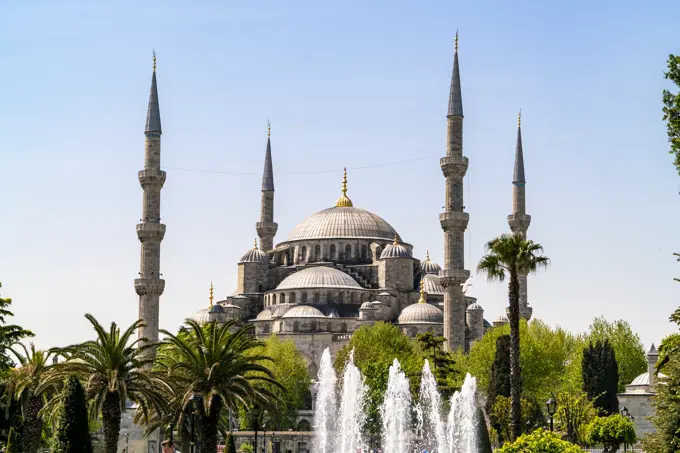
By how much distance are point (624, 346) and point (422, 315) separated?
13.2 meters

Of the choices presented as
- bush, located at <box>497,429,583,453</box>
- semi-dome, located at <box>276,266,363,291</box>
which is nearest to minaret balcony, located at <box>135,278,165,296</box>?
semi-dome, located at <box>276,266,363,291</box>

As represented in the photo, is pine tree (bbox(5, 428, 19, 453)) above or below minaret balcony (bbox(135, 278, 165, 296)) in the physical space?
below

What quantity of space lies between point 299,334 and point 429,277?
501 inches

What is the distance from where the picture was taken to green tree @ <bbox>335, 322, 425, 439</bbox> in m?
55.1

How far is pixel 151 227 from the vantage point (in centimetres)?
6750

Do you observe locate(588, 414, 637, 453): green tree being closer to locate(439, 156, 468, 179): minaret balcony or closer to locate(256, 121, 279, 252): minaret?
locate(439, 156, 468, 179): minaret balcony

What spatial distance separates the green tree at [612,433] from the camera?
3944 centimetres

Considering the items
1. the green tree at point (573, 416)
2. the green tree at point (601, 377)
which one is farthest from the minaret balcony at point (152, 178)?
the green tree at point (573, 416)

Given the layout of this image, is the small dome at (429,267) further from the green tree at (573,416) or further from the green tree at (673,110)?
the green tree at (673,110)

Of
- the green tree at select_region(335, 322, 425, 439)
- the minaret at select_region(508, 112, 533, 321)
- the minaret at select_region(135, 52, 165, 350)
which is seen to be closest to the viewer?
the green tree at select_region(335, 322, 425, 439)

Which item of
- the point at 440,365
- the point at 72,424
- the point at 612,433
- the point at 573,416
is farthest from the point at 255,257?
the point at 72,424

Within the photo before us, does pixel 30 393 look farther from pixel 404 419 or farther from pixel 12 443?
pixel 404 419

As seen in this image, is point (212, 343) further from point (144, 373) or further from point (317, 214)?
point (317, 214)

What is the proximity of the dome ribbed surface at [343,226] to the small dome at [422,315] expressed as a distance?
12842mm
